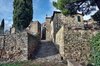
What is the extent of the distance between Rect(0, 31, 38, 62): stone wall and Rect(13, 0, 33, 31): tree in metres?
11.0

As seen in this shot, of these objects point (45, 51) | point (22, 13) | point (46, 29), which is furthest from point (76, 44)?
point (46, 29)

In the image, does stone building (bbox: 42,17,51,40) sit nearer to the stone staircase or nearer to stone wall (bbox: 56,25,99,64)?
the stone staircase

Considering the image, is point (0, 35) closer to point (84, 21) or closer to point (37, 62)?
point (37, 62)

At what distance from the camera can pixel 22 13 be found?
31094mm

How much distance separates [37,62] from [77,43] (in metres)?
4.02

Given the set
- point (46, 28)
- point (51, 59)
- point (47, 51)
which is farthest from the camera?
point (46, 28)

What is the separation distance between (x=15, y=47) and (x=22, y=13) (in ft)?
42.0

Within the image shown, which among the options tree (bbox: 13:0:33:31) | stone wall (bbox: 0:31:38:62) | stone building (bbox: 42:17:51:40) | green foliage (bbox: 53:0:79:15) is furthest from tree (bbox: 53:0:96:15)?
stone building (bbox: 42:17:51:40)

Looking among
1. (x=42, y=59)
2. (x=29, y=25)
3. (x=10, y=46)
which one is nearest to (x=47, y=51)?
(x=42, y=59)

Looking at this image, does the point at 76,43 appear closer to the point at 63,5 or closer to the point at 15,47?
the point at 63,5

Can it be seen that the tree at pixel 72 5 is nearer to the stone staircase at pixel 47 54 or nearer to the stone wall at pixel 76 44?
the stone wall at pixel 76 44

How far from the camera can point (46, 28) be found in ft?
115

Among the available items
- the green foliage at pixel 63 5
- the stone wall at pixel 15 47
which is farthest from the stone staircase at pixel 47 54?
the green foliage at pixel 63 5

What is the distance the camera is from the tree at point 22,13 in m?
30.6
